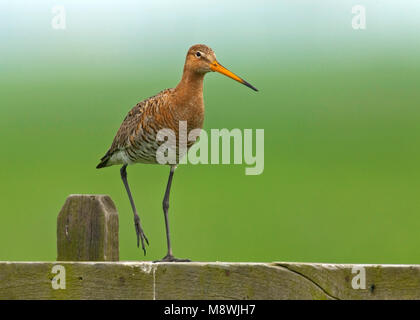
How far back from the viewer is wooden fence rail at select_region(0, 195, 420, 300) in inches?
143

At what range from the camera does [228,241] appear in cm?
1055

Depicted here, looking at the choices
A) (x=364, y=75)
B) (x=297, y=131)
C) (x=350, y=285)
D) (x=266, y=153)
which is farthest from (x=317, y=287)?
Result: (x=364, y=75)

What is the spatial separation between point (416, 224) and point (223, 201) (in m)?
2.60

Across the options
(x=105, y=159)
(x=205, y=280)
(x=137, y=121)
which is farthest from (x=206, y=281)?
(x=105, y=159)

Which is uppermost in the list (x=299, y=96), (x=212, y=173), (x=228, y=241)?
(x=299, y=96)

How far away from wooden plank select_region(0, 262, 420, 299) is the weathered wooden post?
1.19 ft

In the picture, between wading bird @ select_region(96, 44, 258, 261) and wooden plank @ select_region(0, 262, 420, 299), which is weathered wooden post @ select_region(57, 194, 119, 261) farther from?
wading bird @ select_region(96, 44, 258, 261)

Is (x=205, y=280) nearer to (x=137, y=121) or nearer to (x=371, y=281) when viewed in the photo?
(x=371, y=281)

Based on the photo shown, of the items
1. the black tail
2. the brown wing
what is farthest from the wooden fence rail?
the black tail

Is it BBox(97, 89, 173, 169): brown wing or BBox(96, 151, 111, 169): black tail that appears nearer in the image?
BBox(97, 89, 173, 169): brown wing

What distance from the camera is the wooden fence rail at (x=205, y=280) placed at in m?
3.64

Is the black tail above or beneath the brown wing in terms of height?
beneath
